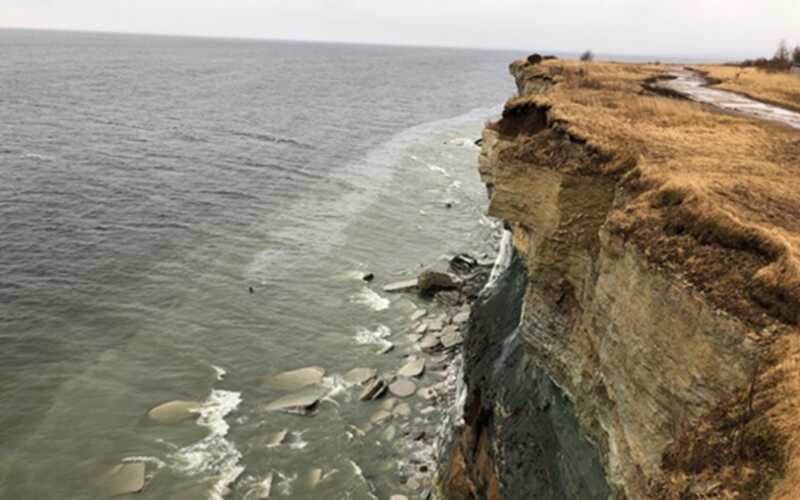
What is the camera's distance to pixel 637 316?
36.0 ft

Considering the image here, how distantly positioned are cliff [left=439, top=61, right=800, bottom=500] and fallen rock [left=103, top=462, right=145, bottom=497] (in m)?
11.8

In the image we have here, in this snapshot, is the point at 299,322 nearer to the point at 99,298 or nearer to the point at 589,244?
the point at 99,298

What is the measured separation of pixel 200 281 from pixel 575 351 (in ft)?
96.1

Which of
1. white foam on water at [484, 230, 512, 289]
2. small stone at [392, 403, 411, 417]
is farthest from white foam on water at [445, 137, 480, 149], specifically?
small stone at [392, 403, 411, 417]

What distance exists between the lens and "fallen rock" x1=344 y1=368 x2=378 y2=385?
3003 cm

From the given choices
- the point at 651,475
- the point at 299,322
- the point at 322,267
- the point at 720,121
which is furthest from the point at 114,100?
the point at 651,475

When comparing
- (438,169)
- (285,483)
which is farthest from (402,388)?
(438,169)

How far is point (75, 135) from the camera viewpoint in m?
67.1

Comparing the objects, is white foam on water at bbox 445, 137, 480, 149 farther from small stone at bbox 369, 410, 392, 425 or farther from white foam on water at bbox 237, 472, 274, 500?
white foam on water at bbox 237, 472, 274, 500

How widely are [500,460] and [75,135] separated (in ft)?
219

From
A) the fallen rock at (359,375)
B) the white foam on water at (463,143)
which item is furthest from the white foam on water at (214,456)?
the white foam on water at (463,143)

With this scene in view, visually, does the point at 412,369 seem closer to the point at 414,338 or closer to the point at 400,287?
the point at 414,338

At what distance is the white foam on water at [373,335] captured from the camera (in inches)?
1332

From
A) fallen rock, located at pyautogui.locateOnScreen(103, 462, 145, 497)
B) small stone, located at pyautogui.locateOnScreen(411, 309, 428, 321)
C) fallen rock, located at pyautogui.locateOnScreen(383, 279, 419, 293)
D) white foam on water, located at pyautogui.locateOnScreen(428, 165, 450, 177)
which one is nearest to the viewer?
fallen rock, located at pyautogui.locateOnScreen(103, 462, 145, 497)
